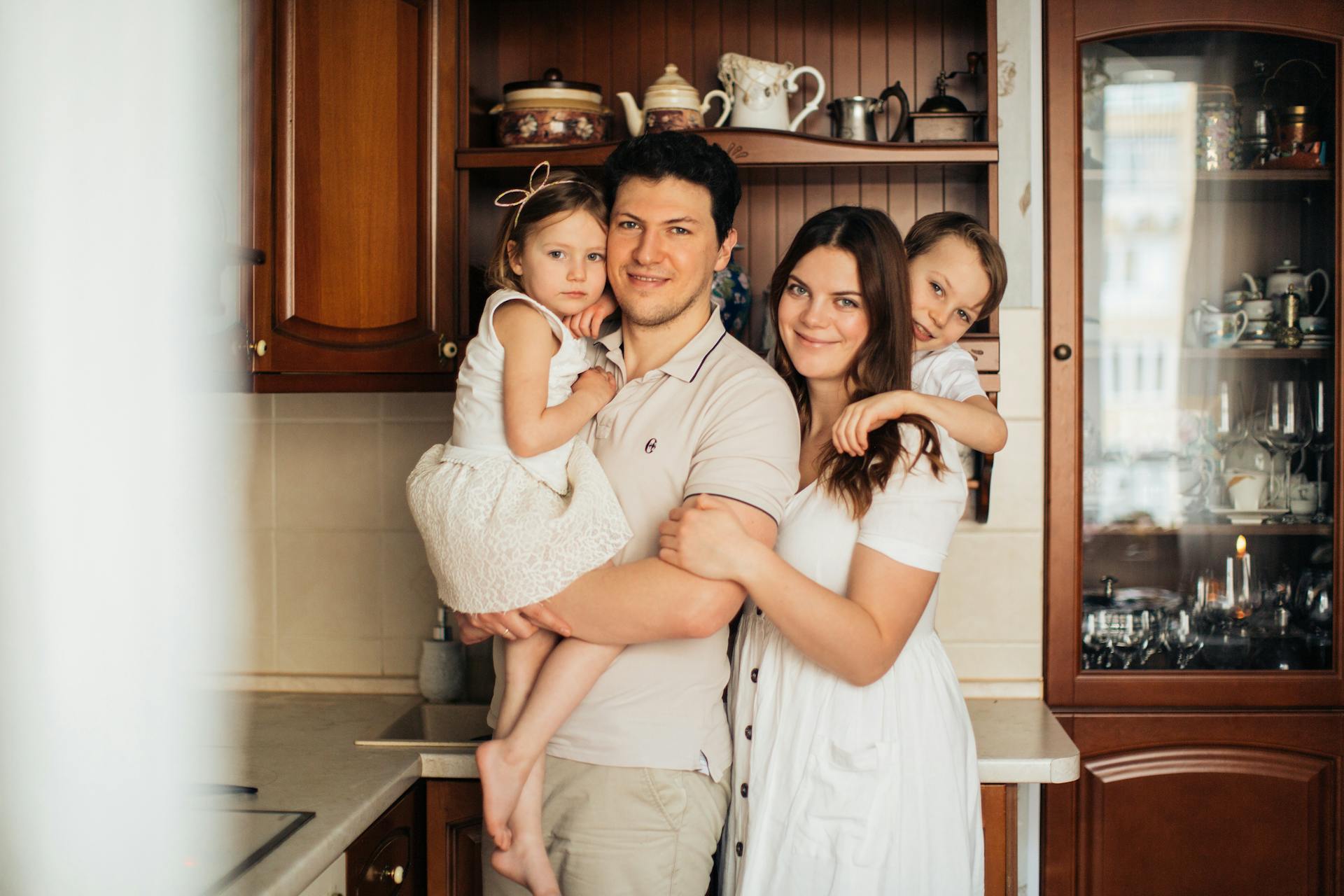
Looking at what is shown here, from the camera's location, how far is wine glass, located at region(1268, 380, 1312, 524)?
1.90 meters

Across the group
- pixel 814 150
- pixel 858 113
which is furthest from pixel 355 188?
pixel 858 113

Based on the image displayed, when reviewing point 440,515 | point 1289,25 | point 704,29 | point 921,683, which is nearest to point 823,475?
point 921,683

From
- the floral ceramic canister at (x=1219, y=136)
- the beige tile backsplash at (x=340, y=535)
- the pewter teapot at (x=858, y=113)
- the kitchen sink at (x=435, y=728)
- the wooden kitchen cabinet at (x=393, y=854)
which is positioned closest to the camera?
the wooden kitchen cabinet at (x=393, y=854)

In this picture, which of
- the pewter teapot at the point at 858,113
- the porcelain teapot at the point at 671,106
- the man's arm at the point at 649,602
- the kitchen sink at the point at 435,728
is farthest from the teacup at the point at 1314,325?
the kitchen sink at the point at 435,728

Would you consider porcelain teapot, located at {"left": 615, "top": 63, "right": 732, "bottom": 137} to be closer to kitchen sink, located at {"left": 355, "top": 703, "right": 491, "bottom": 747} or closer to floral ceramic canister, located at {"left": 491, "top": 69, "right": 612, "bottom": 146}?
floral ceramic canister, located at {"left": 491, "top": 69, "right": 612, "bottom": 146}

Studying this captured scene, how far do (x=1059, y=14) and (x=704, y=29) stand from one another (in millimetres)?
663

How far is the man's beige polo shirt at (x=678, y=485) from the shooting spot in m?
1.31

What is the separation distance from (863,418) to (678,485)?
26cm

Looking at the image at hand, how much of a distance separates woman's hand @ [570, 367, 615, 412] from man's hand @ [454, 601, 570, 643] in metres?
0.29

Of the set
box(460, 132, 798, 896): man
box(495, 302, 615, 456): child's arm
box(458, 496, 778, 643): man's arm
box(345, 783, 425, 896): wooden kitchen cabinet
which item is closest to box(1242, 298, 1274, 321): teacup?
box(460, 132, 798, 896): man

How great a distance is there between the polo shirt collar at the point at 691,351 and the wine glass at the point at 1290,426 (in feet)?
3.80

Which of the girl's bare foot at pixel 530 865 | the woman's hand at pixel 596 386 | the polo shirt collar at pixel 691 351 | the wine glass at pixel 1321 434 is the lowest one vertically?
the girl's bare foot at pixel 530 865

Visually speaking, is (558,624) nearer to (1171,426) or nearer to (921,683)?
(921,683)

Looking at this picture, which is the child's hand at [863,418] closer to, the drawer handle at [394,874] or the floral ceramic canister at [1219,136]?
the drawer handle at [394,874]
